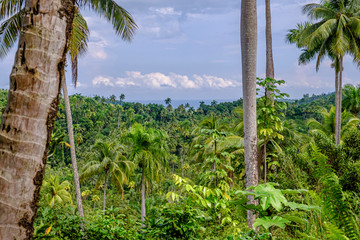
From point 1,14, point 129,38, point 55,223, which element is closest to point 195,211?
point 55,223

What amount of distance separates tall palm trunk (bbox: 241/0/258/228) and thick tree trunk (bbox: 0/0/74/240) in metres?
3.12

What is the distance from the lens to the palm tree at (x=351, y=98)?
1833cm

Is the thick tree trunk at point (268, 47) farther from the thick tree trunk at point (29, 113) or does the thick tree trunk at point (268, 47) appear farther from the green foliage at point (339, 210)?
the thick tree trunk at point (29, 113)

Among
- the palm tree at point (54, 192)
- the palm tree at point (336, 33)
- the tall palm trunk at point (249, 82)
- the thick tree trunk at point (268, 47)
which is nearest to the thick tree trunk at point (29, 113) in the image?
the tall palm trunk at point (249, 82)

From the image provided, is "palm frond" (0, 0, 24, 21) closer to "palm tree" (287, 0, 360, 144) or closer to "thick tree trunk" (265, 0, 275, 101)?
"thick tree trunk" (265, 0, 275, 101)

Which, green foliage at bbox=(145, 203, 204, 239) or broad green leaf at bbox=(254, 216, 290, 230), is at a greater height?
broad green leaf at bbox=(254, 216, 290, 230)

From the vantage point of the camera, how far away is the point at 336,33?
12461mm

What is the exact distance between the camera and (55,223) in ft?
8.86

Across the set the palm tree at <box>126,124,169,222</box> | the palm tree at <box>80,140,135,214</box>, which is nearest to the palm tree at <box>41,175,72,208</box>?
the palm tree at <box>80,140,135,214</box>

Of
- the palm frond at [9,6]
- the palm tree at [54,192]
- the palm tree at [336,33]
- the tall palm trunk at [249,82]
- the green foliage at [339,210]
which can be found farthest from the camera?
the palm tree at [54,192]

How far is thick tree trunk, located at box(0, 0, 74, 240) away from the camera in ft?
4.38

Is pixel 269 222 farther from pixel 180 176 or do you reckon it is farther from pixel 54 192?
pixel 54 192

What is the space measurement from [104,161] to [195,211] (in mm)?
15524

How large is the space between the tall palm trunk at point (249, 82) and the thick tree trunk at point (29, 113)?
3.12m
